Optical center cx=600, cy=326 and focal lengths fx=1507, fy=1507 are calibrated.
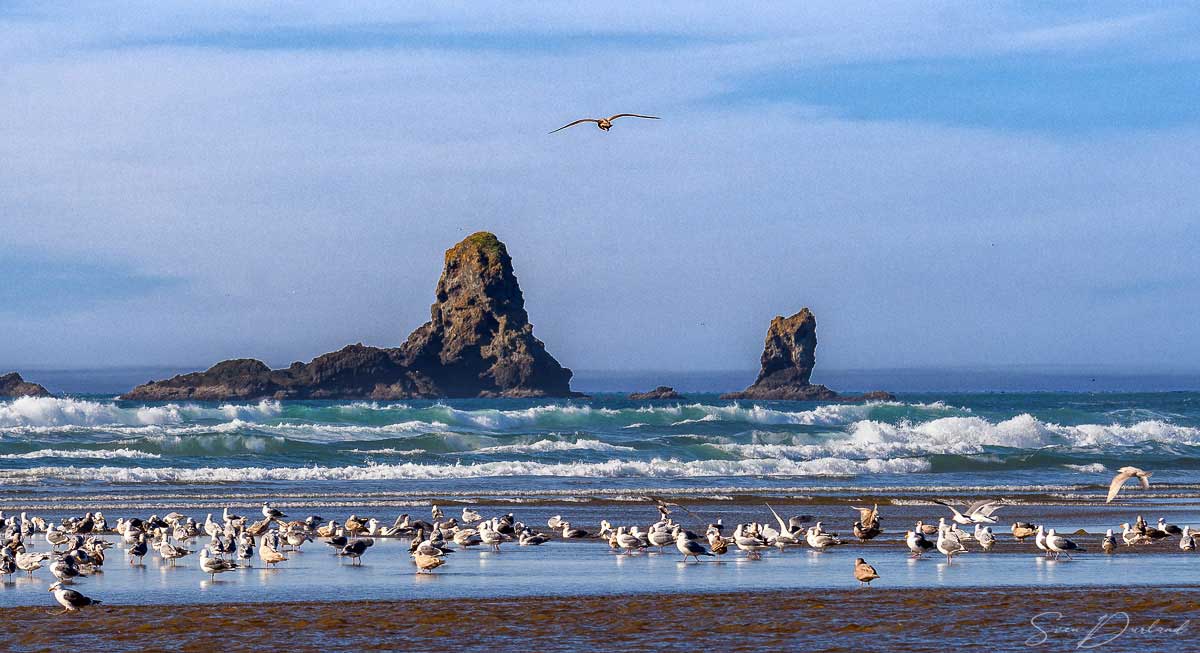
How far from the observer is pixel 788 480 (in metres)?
36.8

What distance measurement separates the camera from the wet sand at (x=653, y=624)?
456 inches

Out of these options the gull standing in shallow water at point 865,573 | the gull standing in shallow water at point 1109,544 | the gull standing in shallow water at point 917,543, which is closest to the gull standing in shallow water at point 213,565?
the gull standing in shallow water at point 865,573

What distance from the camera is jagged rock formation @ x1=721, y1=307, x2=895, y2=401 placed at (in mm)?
138875

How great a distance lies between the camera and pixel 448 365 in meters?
140

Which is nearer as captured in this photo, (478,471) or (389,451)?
(478,471)

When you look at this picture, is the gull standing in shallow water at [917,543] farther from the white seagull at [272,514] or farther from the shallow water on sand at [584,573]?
the white seagull at [272,514]

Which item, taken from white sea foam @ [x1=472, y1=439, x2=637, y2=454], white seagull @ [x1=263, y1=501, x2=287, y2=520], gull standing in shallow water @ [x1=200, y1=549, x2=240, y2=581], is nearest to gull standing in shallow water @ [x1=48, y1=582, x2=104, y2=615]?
gull standing in shallow water @ [x1=200, y1=549, x2=240, y2=581]

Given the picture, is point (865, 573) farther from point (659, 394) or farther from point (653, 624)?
point (659, 394)

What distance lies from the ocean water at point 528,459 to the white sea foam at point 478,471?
75 millimetres

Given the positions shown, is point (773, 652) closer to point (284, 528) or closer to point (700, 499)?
point (284, 528)

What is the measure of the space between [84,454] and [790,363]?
10349cm

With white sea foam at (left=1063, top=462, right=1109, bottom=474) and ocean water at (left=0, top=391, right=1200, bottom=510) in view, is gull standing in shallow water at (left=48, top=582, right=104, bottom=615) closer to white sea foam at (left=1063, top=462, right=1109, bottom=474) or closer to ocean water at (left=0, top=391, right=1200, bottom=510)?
ocean water at (left=0, top=391, right=1200, bottom=510)

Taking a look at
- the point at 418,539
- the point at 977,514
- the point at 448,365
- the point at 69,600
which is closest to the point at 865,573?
the point at 418,539

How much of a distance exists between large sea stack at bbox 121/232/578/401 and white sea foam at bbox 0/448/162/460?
A: 90975mm
